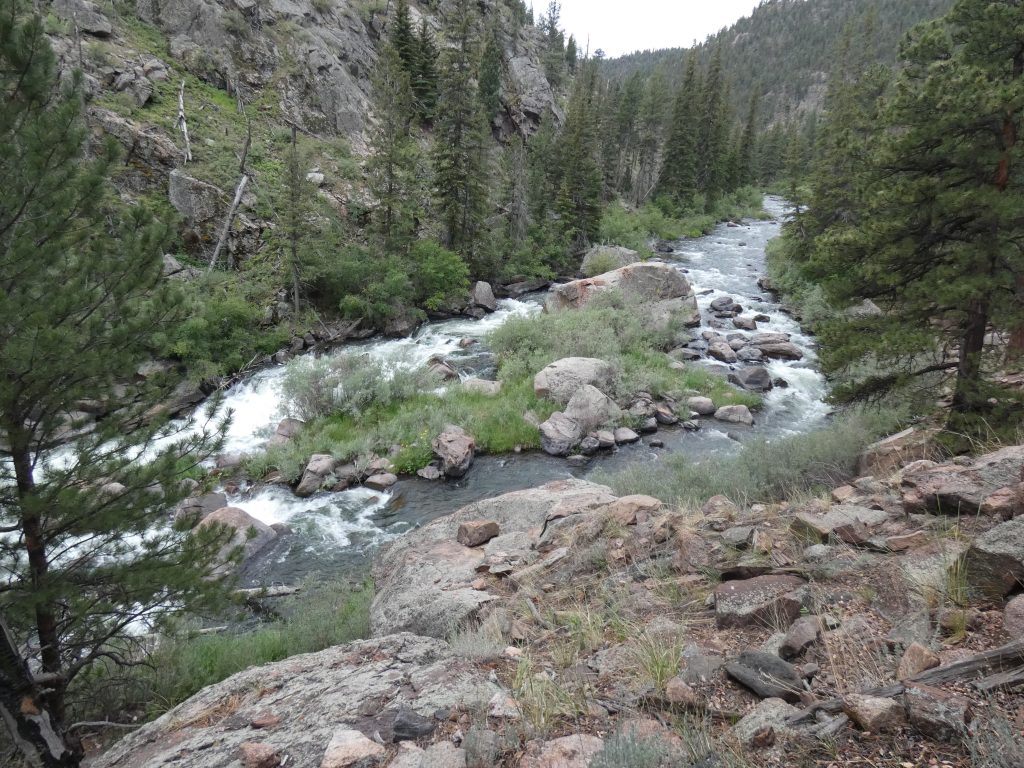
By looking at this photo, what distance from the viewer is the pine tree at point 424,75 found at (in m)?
38.3

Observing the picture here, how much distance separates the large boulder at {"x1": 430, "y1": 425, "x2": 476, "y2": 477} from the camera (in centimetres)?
1364

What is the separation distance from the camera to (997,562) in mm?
3180

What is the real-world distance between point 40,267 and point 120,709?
4656 millimetres

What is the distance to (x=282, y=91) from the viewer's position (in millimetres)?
33469

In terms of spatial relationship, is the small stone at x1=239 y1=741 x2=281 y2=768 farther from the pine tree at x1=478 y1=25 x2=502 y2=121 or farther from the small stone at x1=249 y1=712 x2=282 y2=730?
the pine tree at x1=478 y1=25 x2=502 y2=121

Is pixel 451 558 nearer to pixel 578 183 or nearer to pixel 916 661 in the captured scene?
pixel 916 661

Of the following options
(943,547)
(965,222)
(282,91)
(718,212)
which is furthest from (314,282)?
(718,212)

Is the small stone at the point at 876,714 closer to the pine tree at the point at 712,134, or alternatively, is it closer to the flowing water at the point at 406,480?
the flowing water at the point at 406,480

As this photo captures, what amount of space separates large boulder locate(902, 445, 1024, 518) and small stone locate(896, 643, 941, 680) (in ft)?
7.08

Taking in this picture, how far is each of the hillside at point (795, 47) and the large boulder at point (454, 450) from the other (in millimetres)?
133069

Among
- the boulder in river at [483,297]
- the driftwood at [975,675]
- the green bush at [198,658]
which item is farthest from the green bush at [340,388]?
the driftwood at [975,675]

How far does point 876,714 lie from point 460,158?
28.2 metres

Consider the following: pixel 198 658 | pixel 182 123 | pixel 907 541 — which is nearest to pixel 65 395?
pixel 198 658

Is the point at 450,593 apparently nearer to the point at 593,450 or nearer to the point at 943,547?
the point at 943,547
